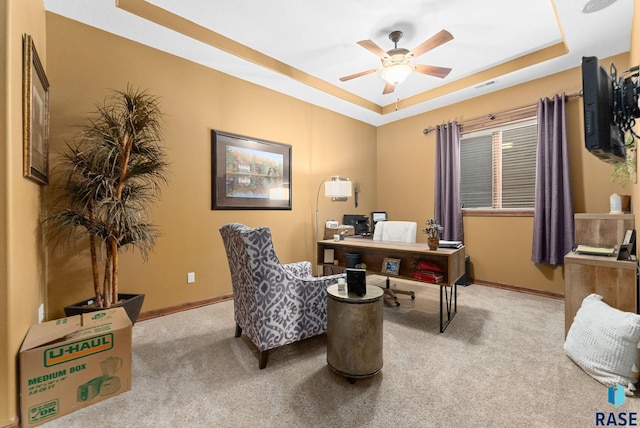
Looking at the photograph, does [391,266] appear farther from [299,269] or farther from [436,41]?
[436,41]

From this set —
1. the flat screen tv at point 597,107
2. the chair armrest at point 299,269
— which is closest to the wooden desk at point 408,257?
the chair armrest at point 299,269

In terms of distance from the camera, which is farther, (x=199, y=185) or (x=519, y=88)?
(x=519, y=88)

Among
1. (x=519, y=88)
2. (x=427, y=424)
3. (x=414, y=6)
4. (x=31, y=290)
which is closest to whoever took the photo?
(x=427, y=424)

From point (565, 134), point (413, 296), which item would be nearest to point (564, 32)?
point (565, 134)

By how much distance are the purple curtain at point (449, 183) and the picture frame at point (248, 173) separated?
2.46 meters

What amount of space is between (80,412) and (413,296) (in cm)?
303

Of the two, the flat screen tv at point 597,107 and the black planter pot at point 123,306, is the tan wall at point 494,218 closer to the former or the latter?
the flat screen tv at point 597,107

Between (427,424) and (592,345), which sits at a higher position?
(592,345)

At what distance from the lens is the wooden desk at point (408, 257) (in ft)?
8.29

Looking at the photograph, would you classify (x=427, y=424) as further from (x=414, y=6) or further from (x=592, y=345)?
(x=414, y=6)

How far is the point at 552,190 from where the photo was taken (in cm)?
349

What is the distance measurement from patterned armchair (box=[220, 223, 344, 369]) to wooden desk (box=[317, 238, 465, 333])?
3.19 feet

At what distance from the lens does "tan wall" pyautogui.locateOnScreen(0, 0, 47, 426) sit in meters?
1.32

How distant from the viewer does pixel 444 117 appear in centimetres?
464
